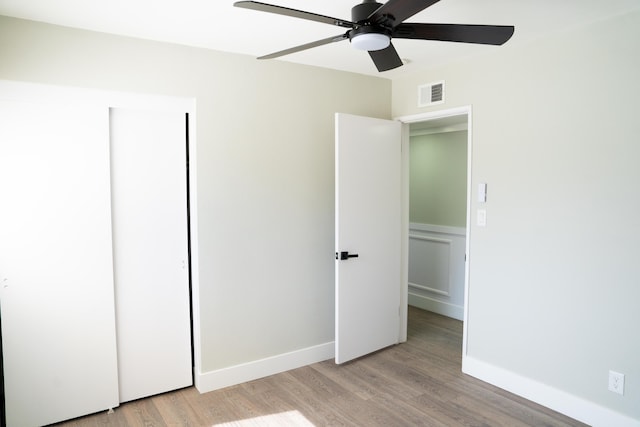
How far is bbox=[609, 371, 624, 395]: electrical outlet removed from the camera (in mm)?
2474

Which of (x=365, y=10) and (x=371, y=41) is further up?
(x=365, y=10)

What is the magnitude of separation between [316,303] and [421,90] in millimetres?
2020

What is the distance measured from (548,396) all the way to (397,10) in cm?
266

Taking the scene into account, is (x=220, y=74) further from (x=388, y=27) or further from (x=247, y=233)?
(x=388, y=27)

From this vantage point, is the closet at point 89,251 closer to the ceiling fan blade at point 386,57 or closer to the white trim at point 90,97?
the white trim at point 90,97

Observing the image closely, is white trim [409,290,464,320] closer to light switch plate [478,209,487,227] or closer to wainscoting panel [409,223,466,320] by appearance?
wainscoting panel [409,223,466,320]

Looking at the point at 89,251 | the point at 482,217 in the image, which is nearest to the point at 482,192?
the point at 482,217

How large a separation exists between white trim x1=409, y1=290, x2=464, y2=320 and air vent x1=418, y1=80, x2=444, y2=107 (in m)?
2.31

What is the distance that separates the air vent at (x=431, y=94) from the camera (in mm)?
3438

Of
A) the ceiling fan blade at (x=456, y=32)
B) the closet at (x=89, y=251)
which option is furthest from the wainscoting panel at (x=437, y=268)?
the ceiling fan blade at (x=456, y=32)

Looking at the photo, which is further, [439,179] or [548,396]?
[439,179]

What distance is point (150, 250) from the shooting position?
2.91 m

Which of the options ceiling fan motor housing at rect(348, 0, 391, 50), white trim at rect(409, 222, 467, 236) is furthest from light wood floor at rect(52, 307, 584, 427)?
ceiling fan motor housing at rect(348, 0, 391, 50)

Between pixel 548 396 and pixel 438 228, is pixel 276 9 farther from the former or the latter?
pixel 438 228
